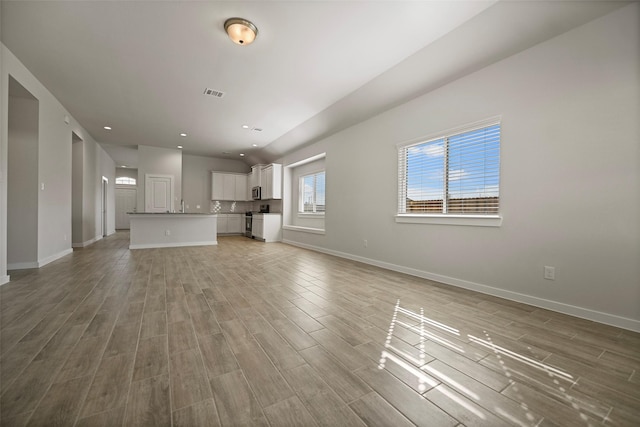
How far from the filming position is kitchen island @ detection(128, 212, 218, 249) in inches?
242

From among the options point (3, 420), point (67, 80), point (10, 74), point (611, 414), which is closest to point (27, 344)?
point (3, 420)

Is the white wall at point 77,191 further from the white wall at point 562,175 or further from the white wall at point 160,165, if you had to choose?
the white wall at point 562,175

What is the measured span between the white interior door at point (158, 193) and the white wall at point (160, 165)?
11cm

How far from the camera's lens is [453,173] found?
343 cm

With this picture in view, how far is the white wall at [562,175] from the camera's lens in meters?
2.11

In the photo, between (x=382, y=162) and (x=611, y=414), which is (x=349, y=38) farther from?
(x=611, y=414)

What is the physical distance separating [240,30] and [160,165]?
7.15 metres

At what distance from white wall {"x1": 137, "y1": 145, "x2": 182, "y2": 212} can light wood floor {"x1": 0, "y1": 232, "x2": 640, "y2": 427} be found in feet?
19.8

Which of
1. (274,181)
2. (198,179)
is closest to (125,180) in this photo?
(198,179)

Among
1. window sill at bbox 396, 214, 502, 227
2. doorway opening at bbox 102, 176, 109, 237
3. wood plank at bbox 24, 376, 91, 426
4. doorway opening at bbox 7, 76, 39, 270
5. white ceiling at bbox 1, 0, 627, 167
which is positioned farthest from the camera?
doorway opening at bbox 102, 176, 109, 237

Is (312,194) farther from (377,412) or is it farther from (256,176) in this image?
(377,412)

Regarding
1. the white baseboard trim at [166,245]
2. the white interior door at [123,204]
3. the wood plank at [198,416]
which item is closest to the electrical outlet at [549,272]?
the wood plank at [198,416]

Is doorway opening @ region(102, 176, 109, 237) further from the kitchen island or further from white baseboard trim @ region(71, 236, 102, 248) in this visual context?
the kitchen island

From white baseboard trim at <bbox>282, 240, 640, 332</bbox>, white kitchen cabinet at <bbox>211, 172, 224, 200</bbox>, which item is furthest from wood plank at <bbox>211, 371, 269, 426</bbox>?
white kitchen cabinet at <bbox>211, 172, 224, 200</bbox>
